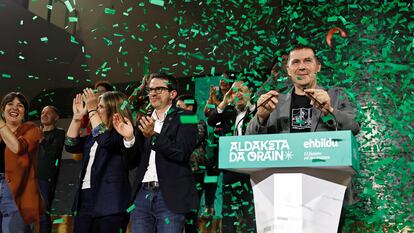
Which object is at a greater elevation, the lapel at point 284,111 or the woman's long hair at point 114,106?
the woman's long hair at point 114,106

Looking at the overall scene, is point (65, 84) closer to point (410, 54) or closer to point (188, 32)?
point (188, 32)

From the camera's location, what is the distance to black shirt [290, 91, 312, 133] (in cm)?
252

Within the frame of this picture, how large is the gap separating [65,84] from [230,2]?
8.14 feet

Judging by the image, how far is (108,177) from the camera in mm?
3166

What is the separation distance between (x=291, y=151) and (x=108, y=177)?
1.53 metres

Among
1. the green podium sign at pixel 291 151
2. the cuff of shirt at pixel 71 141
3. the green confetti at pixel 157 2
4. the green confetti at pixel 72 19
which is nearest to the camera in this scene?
the green podium sign at pixel 291 151

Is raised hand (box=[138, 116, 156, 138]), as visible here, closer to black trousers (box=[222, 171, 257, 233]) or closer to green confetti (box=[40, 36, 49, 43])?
black trousers (box=[222, 171, 257, 233])

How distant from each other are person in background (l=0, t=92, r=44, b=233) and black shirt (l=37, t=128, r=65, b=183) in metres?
0.48

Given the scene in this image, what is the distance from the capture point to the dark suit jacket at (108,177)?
308cm

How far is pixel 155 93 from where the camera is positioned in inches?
126

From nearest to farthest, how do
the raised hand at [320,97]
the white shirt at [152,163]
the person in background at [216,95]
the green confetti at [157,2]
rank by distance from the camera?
the raised hand at [320,97], the white shirt at [152,163], the person in background at [216,95], the green confetti at [157,2]

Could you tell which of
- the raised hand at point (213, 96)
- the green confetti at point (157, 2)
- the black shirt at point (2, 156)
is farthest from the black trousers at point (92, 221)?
the green confetti at point (157, 2)

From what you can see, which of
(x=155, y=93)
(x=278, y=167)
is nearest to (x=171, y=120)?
(x=155, y=93)

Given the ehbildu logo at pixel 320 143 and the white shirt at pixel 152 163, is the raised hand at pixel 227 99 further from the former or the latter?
the ehbildu logo at pixel 320 143
